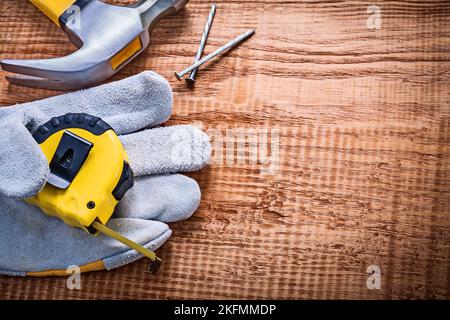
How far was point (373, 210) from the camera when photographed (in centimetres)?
90

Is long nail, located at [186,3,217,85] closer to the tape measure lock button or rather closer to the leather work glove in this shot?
the leather work glove

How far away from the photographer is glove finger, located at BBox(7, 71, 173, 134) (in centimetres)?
91

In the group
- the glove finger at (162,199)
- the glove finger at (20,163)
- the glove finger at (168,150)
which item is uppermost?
the glove finger at (20,163)

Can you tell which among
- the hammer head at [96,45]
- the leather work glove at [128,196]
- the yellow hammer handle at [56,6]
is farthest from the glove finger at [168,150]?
the yellow hammer handle at [56,6]

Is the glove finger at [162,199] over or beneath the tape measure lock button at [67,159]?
beneath

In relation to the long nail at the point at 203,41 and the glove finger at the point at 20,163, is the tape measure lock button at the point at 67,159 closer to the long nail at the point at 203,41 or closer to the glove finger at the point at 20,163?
the glove finger at the point at 20,163

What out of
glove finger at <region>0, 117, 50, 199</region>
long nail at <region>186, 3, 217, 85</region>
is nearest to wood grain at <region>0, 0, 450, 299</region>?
long nail at <region>186, 3, 217, 85</region>

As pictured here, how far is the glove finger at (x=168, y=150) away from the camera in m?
0.89

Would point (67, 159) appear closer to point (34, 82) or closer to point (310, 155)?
point (34, 82)

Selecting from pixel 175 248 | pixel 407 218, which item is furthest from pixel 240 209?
pixel 407 218

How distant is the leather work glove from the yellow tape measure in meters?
0.03

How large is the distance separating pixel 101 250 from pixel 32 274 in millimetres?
112

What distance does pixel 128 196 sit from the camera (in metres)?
0.89

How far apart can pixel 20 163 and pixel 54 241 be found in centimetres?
13
